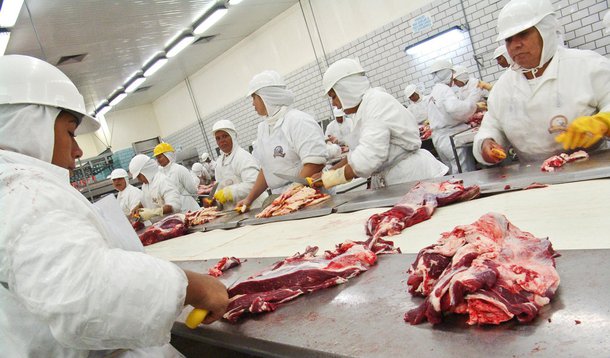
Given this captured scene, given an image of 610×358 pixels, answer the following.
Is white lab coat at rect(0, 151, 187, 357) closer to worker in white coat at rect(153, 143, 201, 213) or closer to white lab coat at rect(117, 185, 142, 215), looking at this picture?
worker in white coat at rect(153, 143, 201, 213)

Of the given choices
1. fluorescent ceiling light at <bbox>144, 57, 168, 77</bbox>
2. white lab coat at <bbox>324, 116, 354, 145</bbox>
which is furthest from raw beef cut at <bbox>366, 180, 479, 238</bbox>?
fluorescent ceiling light at <bbox>144, 57, 168, 77</bbox>

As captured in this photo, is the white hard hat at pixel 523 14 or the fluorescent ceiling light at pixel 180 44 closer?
the white hard hat at pixel 523 14

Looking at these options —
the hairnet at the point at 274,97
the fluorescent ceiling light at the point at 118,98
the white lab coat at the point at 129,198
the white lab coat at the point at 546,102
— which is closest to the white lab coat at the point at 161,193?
the white lab coat at the point at 129,198

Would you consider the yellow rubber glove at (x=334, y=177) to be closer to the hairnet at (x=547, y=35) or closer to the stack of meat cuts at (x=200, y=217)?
the stack of meat cuts at (x=200, y=217)

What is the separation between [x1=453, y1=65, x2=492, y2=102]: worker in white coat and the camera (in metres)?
8.28

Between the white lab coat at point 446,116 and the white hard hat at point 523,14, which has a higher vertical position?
the white hard hat at point 523,14

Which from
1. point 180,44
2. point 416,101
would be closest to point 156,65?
point 180,44

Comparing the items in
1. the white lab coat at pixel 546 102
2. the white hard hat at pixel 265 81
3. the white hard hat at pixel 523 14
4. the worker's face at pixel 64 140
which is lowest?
the white lab coat at pixel 546 102

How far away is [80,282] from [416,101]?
32.1 feet

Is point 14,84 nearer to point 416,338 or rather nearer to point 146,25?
point 416,338

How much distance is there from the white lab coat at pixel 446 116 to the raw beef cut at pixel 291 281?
616 centimetres

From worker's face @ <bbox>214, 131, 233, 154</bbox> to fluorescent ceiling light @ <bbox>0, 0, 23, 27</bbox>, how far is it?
11.3 feet

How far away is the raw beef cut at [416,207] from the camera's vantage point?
2408 millimetres

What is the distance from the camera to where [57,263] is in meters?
1.21
